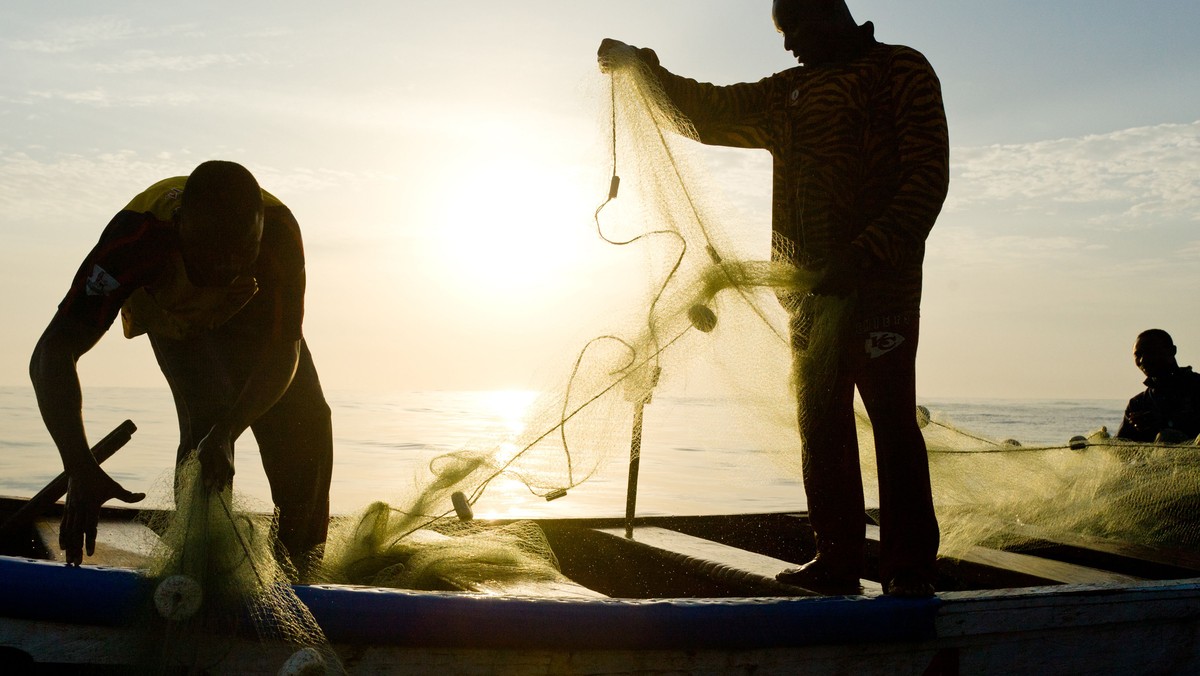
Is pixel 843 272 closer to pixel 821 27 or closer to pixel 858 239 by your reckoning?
pixel 858 239

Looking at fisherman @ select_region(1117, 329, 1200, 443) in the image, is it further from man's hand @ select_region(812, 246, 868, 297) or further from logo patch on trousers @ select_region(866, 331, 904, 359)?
man's hand @ select_region(812, 246, 868, 297)

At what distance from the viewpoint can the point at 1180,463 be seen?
177 inches

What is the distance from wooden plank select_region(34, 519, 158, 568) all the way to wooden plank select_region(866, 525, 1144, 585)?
2.98 m

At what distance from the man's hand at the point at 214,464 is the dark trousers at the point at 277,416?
2.64ft

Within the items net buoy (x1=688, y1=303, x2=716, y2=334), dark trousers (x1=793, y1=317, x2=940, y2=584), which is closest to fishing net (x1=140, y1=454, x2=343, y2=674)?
net buoy (x1=688, y1=303, x2=716, y2=334)

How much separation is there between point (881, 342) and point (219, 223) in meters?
1.95

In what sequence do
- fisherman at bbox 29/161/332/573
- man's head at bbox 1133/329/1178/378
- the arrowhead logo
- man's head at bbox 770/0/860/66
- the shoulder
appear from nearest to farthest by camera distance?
fisherman at bbox 29/161/332/573 → the arrowhead logo → the shoulder → man's head at bbox 770/0/860/66 → man's head at bbox 1133/329/1178/378

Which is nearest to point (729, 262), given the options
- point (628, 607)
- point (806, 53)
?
point (806, 53)

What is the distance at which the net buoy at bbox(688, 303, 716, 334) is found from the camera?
10.0ft

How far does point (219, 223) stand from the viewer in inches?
102

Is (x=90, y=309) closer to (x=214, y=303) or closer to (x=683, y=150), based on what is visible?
(x=214, y=303)

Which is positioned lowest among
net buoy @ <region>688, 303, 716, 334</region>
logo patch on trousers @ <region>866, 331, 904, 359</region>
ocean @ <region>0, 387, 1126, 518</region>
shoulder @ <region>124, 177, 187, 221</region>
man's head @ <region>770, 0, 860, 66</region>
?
ocean @ <region>0, 387, 1126, 518</region>

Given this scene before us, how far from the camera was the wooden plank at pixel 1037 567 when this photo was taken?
3.89m

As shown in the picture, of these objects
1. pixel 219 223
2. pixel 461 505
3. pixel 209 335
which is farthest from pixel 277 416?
pixel 219 223
